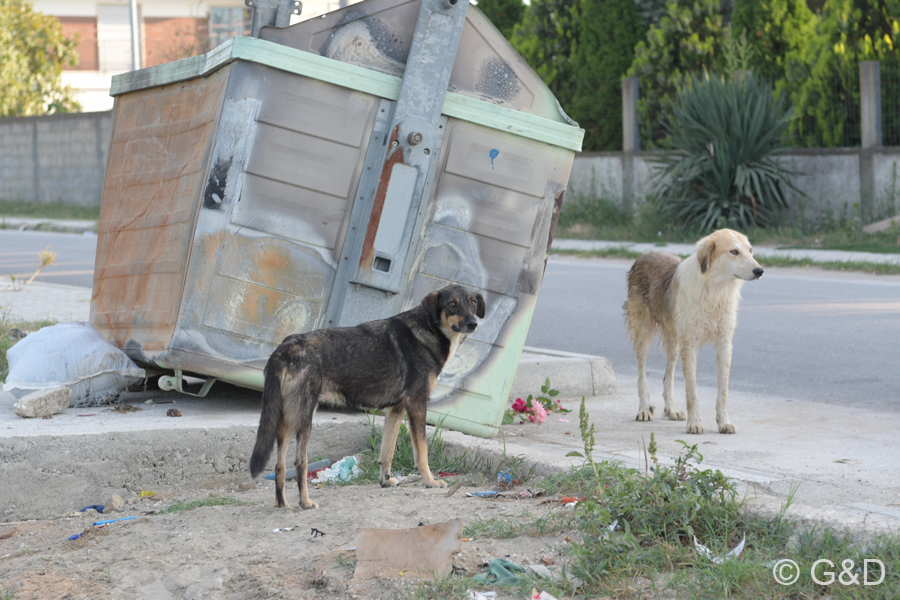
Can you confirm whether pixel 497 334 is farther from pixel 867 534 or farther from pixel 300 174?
pixel 867 534

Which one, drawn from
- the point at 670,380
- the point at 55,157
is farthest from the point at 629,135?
the point at 55,157

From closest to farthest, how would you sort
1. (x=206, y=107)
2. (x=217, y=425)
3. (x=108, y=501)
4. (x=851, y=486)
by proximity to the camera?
(x=851, y=486) < (x=108, y=501) < (x=217, y=425) < (x=206, y=107)

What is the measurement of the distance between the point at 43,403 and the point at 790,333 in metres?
6.58

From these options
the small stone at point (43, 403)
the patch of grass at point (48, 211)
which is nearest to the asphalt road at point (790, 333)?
the small stone at point (43, 403)

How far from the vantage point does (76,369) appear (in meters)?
5.40

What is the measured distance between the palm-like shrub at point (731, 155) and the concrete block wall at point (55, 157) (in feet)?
55.1

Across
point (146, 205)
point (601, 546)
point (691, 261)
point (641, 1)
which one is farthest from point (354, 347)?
point (641, 1)

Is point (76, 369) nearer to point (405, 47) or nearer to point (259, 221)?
point (259, 221)

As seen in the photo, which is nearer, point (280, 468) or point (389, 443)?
point (280, 468)

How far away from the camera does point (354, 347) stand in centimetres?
437

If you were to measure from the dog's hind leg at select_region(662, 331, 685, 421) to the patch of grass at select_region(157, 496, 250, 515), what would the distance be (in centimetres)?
302

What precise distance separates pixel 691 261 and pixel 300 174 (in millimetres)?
2507

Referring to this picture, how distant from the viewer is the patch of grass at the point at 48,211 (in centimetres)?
2552

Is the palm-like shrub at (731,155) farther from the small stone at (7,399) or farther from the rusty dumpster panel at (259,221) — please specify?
the small stone at (7,399)
